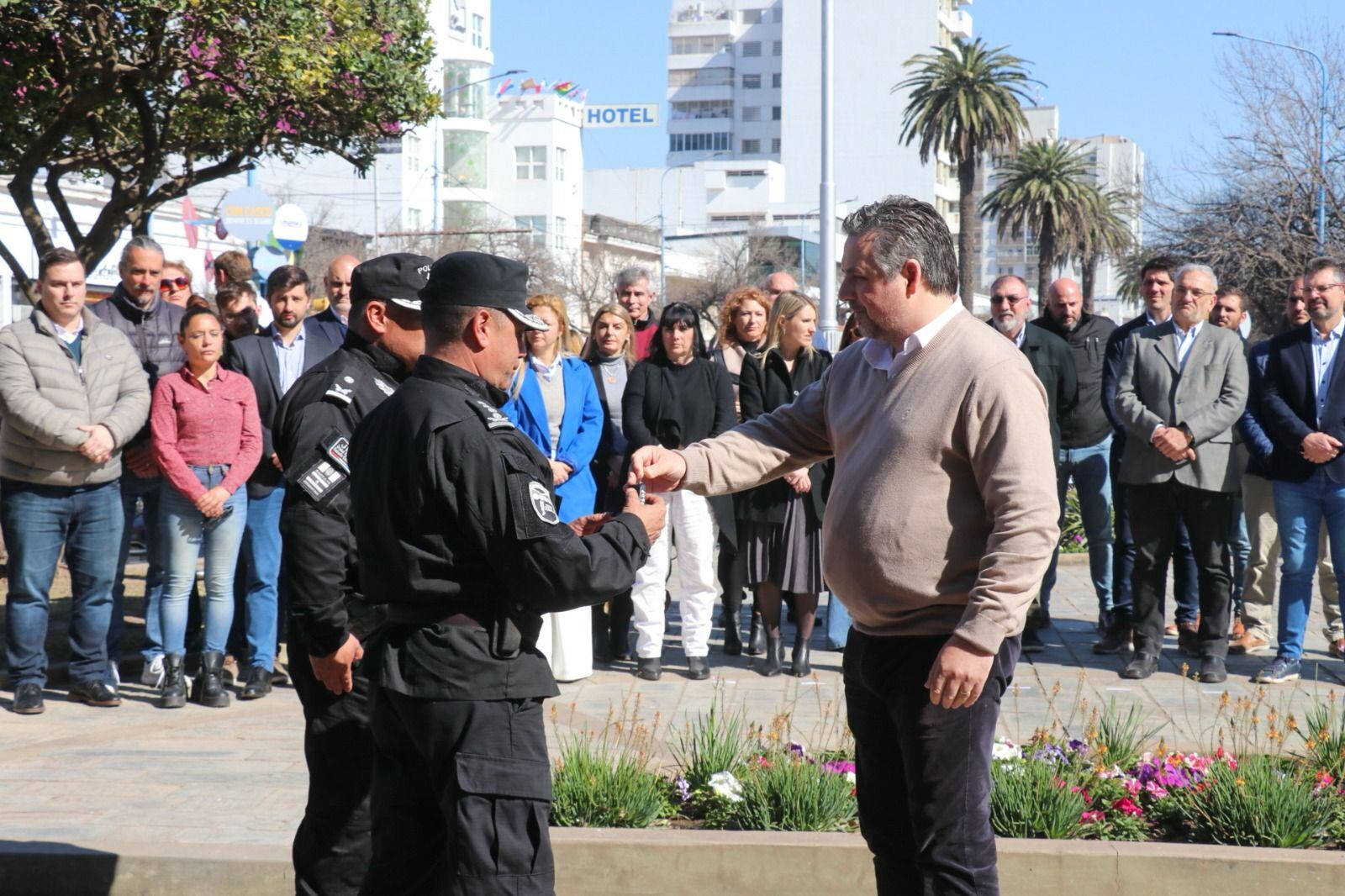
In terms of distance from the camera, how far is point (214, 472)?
7.68 m

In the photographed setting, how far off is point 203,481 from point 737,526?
313cm

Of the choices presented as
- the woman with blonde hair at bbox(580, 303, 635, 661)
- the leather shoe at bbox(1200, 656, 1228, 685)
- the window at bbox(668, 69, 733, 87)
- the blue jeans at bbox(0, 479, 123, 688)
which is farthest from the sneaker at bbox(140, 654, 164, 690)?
the window at bbox(668, 69, 733, 87)

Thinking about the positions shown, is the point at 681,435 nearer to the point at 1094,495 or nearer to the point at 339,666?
the point at 1094,495

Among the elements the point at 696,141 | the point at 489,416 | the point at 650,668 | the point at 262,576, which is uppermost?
the point at 696,141

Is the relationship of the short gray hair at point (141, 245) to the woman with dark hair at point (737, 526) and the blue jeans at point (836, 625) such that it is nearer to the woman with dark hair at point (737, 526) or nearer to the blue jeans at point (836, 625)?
the woman with dark hair at point (737, 526)

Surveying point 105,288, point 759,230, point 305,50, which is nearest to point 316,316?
point 305,50

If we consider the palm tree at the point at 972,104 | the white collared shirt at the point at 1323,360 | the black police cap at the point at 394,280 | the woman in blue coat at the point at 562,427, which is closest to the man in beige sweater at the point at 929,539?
the black police cap at the point at 394,280

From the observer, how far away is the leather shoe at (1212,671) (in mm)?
8391

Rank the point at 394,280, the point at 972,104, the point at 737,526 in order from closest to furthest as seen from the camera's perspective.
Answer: the point at 394,280, the point at 737,526, the point at 972,104

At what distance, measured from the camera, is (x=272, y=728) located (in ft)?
23.4

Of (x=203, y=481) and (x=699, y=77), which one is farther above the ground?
(x=699, y=77)

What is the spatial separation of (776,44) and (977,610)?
Result: 136959 millimetres

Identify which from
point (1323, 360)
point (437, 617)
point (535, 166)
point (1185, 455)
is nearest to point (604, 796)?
point (437, 617)

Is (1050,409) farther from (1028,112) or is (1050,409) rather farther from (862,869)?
(1028,112)
